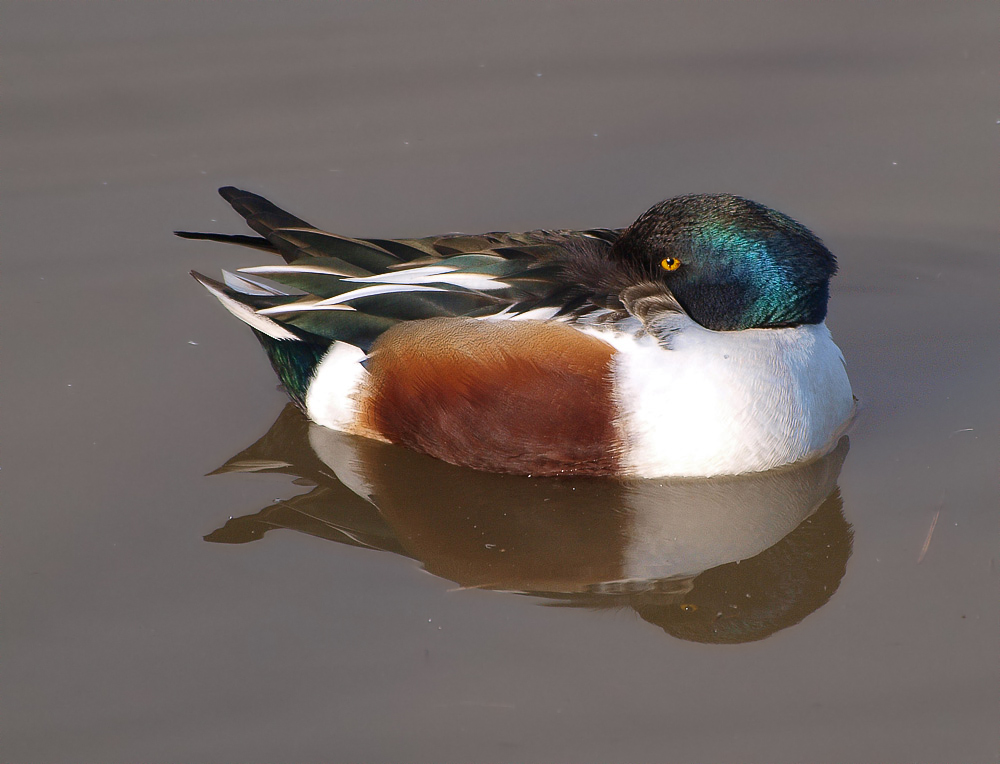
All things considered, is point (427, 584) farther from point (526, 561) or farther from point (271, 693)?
point (271, 693)

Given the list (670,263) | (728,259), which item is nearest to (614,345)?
(670,263)

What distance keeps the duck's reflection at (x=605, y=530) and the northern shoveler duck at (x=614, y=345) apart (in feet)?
0.37

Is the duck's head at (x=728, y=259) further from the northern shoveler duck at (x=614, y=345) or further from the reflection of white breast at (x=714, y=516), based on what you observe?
the reflection of white breast at (x=714, y=516)

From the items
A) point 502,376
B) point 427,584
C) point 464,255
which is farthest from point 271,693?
point 464,255

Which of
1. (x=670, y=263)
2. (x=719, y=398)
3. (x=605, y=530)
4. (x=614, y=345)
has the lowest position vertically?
(x=605, y=530)

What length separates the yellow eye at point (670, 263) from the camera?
4.45 m

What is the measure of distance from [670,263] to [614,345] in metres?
0.41

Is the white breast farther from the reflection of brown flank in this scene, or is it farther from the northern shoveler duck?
the reflection of brown flank

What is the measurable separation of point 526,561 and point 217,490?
1329 mm

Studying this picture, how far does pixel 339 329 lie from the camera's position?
4.73 meters

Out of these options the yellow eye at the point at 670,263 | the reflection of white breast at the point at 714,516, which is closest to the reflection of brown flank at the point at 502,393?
A: the reflection of white breast at the point at 714,516

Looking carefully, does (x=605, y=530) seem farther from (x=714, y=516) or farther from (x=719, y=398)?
(x=719, y=398)

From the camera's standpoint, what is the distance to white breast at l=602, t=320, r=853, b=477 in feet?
14.2

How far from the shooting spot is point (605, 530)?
14.6 feet
